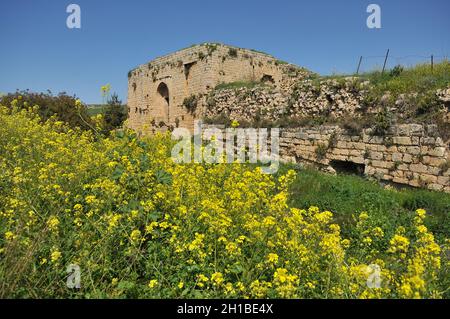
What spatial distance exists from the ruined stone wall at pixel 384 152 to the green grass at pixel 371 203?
51cm

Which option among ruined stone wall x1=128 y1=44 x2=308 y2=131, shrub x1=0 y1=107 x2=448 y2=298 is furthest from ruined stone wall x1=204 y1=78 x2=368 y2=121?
shrub x1=0 y1=107 x2=448 y2=298

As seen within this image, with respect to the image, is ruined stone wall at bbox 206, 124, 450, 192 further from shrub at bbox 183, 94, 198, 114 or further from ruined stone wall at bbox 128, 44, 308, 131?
shrub at bbox 183, 94, 198, 114

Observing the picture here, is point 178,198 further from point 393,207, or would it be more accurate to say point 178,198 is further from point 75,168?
point 393,207

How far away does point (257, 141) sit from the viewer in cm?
1102

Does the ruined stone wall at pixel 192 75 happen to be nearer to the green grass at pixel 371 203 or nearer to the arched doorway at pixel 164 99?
the arched doorway at pixel 164 99

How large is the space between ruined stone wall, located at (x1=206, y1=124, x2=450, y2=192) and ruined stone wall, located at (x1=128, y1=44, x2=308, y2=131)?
6.31m

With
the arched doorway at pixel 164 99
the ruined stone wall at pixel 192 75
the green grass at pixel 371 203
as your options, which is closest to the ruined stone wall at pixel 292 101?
the ruined stone wall at pixel 192 75

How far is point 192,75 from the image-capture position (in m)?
15.6

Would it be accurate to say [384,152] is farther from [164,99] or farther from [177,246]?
[164,99]

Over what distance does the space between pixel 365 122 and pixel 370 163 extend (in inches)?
43.4

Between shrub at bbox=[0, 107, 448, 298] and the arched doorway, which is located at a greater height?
the arched doorway

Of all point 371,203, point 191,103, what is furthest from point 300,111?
point 191,103

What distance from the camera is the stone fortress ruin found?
23.5ft
